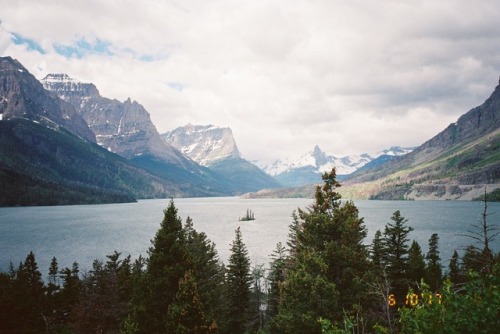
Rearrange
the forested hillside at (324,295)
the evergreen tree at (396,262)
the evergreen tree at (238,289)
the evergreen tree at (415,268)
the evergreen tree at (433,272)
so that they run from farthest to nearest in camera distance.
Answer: the evergreen tree at (238,289) → the evergreen tree at (433,272) → the evergreen tree at (415,268) → the evergreen tree at (396,262) → the forested hillside at (324,295)

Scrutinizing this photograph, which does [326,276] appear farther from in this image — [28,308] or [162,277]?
[28,308]

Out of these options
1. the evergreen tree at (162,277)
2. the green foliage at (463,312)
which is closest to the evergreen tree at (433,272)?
the evergreen tree at (162,277)

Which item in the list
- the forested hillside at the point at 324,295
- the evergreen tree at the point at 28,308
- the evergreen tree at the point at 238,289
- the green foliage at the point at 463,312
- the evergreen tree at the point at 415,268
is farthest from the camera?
the evergreen tree at the point at 238,289

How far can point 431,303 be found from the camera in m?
10.8

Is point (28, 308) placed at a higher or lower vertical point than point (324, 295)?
lower

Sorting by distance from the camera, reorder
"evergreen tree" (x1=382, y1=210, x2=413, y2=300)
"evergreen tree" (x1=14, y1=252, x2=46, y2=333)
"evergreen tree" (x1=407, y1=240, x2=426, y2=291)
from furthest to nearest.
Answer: "evergreen tree" (x1=14, y1=252, x2=46, y2=333) → "evergreen tree" (x1=407, y1=240, x2=426, y2=291) → "evergreen tree" (x1=382, y1=210, x2=413, y2=300)

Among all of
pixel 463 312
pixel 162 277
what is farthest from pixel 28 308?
pixel 463 312

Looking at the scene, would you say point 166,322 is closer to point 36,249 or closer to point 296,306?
point 296,306

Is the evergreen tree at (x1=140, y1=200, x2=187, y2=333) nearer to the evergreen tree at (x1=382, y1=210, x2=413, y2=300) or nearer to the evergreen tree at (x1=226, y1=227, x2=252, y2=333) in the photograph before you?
the evergreen tree at (x1=226, y1=227, x2=252, y2=333)

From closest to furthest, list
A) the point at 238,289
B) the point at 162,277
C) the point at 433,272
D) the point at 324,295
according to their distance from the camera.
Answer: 1. the point at 324,295
2. the point at 162,277
3. the point at 238,289
4. the point at 433,272

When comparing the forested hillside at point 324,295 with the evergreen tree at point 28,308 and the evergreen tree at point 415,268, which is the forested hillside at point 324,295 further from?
the evergreen tree at point 415,268

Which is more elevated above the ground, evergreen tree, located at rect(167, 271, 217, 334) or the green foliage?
the green foliage

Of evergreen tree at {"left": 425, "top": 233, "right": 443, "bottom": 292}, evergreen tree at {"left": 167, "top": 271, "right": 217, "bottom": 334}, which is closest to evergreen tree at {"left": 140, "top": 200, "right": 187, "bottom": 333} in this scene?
evergreen tree at {"left": 167, "top": 271, "right": 217, "bottom": 334}

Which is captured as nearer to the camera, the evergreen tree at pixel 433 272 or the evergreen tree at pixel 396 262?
the evergreen tree at pixel 396 262
